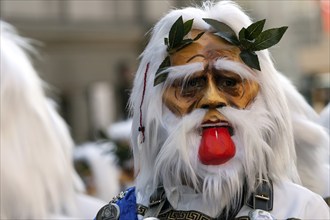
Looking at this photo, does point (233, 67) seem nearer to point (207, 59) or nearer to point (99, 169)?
point (207, 59)

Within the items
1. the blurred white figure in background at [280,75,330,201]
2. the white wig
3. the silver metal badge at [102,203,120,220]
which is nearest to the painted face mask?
the silver metal badge at [102,203,120,220]

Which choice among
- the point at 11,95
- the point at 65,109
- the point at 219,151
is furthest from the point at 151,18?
the point at 219,151

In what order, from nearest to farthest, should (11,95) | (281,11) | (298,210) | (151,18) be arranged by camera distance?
(298,210), (11,95), (281,11), (151,18)

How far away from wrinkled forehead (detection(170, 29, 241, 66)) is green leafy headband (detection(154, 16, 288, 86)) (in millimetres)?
11

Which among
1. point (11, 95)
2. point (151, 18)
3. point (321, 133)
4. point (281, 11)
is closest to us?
point (321, 133)

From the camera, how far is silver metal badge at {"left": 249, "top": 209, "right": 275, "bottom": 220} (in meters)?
1.87

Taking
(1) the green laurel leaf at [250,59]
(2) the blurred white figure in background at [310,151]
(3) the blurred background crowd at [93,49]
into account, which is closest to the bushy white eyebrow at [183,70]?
(1) the green laurel leaf at [250,59]

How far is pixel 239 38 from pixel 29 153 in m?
1.02

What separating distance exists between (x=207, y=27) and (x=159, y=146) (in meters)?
0.33

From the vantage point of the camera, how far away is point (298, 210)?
1.91 m

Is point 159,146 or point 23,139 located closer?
point 159,146

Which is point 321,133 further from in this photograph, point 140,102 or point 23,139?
point 23,139

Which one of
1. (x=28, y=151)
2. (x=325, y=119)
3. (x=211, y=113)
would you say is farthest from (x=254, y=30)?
(x=28, y=151)

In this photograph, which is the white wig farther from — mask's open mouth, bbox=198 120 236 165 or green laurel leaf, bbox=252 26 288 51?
green laurel leaf, bbox=252 26 288 51
